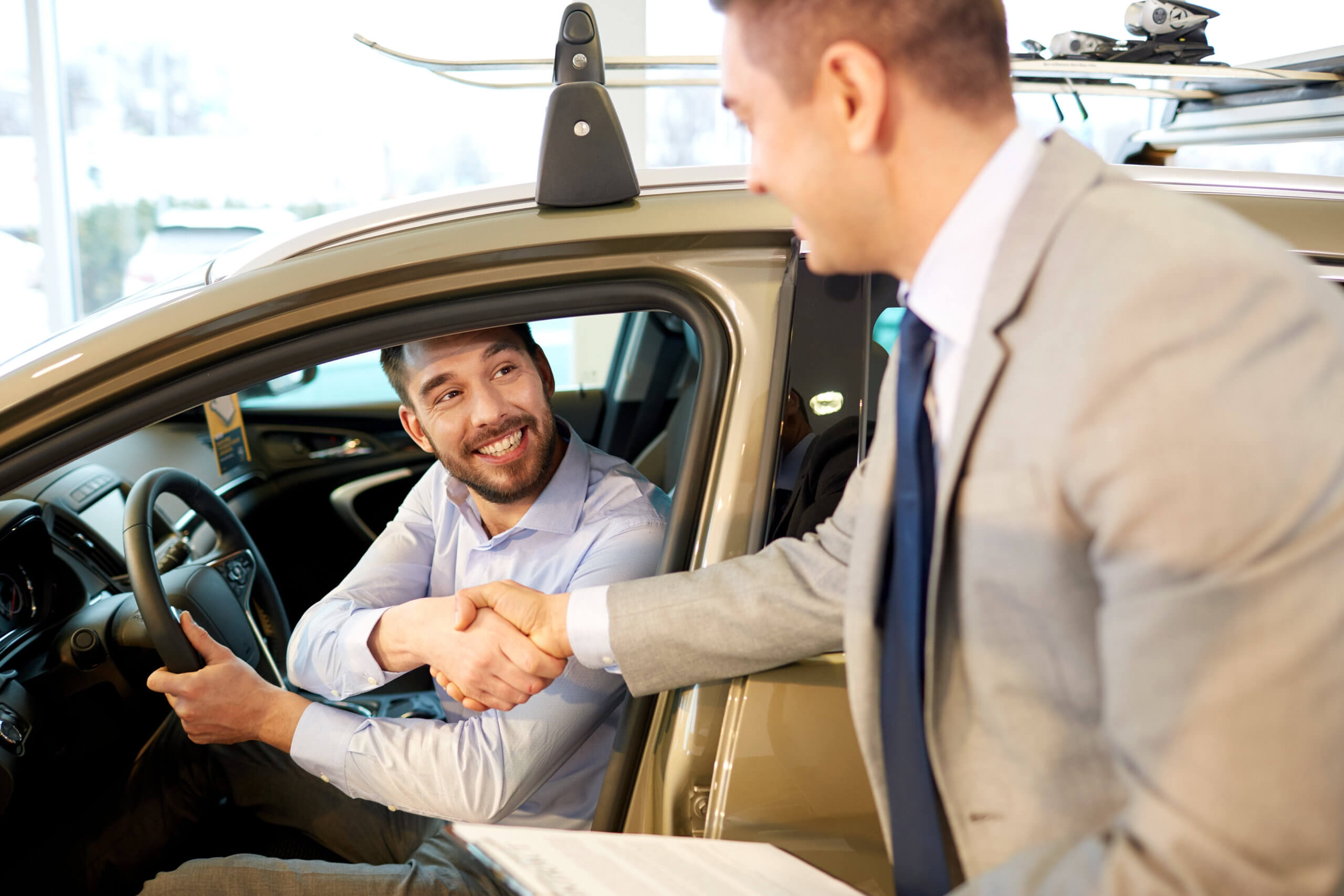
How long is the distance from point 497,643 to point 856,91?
77cm

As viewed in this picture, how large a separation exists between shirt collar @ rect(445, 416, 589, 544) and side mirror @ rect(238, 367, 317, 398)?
166 cm

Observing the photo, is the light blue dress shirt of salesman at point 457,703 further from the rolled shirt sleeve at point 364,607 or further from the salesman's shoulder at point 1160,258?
the salesman's shoulder at point 1160,258

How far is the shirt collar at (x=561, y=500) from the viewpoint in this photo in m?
1.51

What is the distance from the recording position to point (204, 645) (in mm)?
1473

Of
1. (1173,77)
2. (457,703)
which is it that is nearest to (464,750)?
(457,703)

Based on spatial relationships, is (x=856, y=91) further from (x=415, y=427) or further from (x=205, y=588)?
(x=205, y=588)

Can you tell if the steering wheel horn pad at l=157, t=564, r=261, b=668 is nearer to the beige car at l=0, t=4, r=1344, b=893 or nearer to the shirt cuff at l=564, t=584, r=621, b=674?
the beige car at l=0, t=4, r=1344, b=893

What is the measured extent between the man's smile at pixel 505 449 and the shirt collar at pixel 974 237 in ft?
2.91

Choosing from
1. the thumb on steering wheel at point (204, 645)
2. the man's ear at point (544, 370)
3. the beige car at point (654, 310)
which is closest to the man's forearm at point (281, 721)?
the thumb on steering wheel at point (204, 645)

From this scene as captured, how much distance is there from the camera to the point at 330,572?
2.63 m

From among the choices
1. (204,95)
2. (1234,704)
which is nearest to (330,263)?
(1234,704)

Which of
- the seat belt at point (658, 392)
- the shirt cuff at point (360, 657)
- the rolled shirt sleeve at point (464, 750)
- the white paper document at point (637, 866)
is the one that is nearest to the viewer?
the white paper document at point (637, 866)

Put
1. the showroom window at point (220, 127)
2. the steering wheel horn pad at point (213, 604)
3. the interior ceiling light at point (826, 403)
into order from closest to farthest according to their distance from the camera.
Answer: the interior ceiling light at point (826, 403) → the steering wheel horn pad at point (213, 604) → the showroom window at point (220, 127)

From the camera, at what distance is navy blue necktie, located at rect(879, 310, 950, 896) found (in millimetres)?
758
